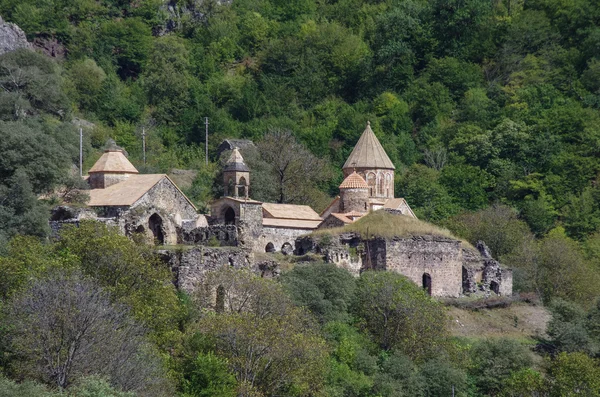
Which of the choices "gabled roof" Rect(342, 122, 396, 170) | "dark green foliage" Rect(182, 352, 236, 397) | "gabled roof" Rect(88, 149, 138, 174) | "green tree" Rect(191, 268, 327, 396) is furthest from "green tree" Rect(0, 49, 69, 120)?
"dark green foliage" Rect(182, 352, 236, 397)

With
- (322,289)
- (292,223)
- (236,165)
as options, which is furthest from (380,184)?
(322,289)

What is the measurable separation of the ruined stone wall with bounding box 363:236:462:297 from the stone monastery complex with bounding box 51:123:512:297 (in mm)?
40

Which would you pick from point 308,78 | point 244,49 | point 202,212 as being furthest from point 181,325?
point 244,49

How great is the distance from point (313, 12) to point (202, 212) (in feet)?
149

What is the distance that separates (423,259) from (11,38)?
37890 millimetres

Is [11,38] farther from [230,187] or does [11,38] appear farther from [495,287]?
[495,287]

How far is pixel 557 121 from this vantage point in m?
73.8

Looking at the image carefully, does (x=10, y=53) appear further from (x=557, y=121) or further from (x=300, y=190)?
(x=557, y=121)

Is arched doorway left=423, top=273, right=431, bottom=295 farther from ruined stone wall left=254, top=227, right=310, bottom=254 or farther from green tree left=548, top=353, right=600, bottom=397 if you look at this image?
green tree left=548, top=353, right=600, bottom=397

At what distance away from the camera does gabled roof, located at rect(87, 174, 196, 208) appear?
159 ft

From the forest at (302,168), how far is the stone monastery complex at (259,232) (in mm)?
1538

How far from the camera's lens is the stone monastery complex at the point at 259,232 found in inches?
1839

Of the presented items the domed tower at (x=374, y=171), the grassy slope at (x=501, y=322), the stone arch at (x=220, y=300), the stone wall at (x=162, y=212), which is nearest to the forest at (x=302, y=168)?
the stone arch at (x=220, y=300)

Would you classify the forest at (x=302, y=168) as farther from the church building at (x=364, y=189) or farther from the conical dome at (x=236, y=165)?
the conical dome at (x=236, y=165)
